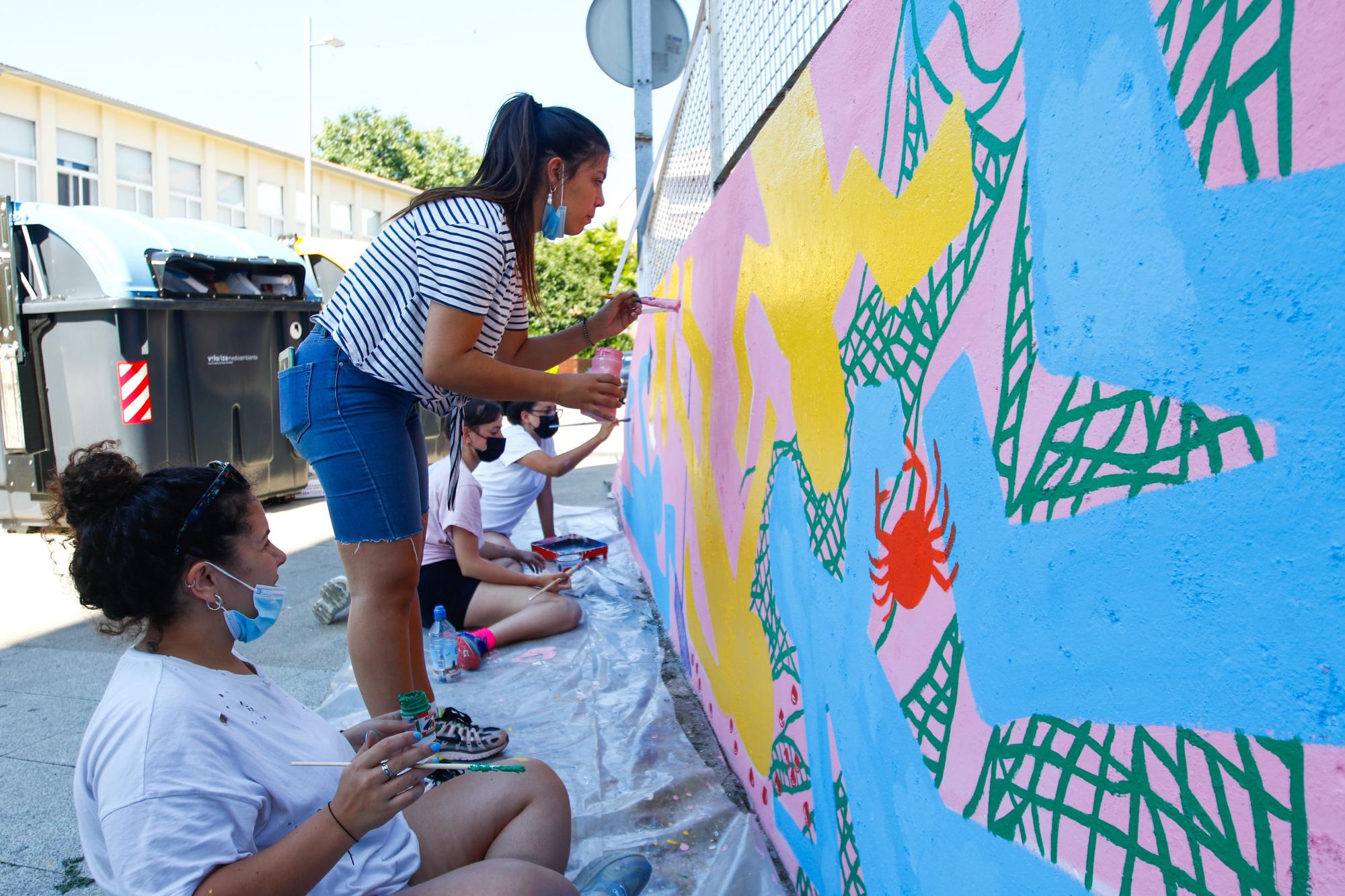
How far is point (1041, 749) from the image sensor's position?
1.04 m

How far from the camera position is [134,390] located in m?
6.27

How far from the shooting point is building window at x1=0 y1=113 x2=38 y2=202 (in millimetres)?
15602

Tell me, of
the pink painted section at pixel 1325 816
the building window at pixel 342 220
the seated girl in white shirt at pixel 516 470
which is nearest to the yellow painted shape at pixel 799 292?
the pink painted section at pixel 1325 816

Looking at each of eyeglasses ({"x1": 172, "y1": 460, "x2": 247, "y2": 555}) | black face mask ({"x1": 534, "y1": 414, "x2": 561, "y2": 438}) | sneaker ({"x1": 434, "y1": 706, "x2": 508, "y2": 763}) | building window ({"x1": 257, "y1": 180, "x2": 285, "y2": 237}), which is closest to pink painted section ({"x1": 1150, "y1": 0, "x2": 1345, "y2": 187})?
eyeglasses ({"x1": 172, "y1": 460, "x2": 247, "y2": 555})

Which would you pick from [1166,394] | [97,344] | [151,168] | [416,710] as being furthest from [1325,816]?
[151,168]

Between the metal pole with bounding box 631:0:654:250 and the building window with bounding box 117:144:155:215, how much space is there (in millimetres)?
15913

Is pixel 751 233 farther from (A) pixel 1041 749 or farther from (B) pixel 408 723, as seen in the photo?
(A) pixel 1041 749

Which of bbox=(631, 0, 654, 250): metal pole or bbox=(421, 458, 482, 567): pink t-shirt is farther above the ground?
bbox=(631, 0, 654, 250): metal pole

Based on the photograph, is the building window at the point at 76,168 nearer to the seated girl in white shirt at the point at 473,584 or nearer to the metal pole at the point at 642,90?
the metal pole at the point at 642,90

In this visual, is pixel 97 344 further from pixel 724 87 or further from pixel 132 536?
pixel 132 536

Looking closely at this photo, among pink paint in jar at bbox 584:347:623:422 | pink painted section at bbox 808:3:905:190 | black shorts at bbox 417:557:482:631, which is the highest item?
pink painted section at bbox 808:3:905:190

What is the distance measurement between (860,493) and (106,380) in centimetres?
615

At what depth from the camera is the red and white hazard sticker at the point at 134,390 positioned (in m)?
6.24

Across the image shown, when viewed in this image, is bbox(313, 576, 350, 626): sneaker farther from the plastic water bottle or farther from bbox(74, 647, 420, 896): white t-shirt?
bbox(74, 647, 420, 896): white t-shirt
